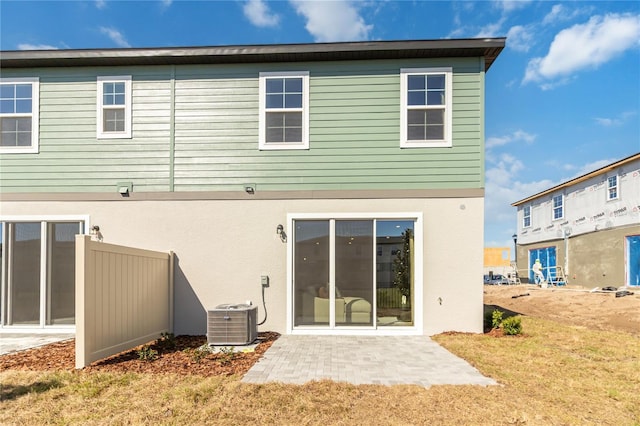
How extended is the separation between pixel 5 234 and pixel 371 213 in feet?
26.3

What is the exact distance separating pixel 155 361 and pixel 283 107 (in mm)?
5459

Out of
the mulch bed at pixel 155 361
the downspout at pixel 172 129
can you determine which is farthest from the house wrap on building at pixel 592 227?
the downspout at pixel 172 129

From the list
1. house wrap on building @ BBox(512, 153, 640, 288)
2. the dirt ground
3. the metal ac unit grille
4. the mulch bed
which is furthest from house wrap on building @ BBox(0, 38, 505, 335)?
house wrap on building @ BBox(512, 153, 640, 288)

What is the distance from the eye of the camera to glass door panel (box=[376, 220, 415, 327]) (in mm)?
7273

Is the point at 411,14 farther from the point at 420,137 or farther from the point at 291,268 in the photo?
the point at 291,268

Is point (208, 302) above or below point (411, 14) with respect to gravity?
below

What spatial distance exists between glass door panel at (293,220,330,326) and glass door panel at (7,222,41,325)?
5.60 meters

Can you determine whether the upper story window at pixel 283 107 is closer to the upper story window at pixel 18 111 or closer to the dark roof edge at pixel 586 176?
the upper story window at pixel 18 111

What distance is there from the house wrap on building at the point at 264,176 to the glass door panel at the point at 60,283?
3 cm

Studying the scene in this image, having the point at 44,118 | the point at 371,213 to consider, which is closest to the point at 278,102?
the point at 371,213

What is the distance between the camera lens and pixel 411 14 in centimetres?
1131

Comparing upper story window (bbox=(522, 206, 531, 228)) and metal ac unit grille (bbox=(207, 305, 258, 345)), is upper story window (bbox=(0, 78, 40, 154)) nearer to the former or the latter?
metal ac unit grille (bbox=(207, 305, 258, 345))

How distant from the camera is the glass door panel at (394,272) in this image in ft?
23.9

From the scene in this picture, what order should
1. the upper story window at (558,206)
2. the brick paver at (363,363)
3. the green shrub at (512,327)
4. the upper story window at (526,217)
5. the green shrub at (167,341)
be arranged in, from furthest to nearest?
the upper story window at (526,217) → the upper story window at (558,206) → the green shrub at (512,327) → the green shrub at (167,341) → the brick paver at (363,363)
